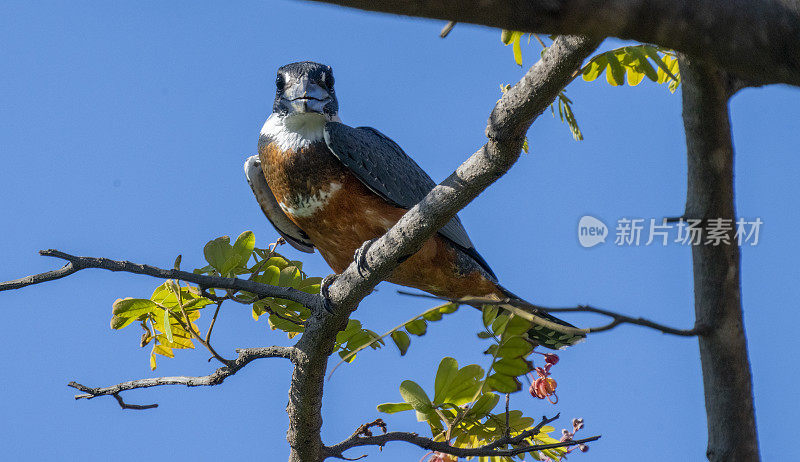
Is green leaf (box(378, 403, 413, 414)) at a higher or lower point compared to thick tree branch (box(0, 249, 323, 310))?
lower

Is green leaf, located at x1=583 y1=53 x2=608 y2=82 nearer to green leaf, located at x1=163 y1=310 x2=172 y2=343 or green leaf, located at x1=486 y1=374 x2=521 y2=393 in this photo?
green leaf, located at x1=486 y1=374 x2=521 y2=393

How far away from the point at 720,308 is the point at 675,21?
1.40 m

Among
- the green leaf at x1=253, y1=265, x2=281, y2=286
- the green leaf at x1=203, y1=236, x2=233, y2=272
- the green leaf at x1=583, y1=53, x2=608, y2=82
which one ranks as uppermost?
the green leaf at x1=583, y1=53, x2=608, y2=82

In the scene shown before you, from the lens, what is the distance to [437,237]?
17.6 ft

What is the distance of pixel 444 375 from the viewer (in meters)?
3.67

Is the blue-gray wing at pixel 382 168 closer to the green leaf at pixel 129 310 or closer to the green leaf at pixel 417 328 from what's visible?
the green leaf at pixel 417 328

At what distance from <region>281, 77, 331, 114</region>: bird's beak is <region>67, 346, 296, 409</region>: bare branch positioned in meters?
1.88

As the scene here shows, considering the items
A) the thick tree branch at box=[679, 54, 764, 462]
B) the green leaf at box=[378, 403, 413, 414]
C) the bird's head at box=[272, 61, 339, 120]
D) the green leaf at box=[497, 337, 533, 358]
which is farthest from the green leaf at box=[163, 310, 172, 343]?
the thick tree branch at box=[679, 54, 764, 462]

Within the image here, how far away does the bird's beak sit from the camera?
17.5 ft

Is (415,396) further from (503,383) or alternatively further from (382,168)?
(382,168)

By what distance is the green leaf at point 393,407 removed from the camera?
3.75 m

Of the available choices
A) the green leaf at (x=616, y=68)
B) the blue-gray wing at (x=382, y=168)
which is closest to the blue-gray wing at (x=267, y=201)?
the blue-gray wing at (x=382, y=168)

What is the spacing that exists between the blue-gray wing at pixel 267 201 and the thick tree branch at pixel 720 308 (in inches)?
142

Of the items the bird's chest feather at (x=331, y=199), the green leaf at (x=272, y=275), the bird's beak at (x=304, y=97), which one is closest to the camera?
the green leaf at (x=272, y=275)
